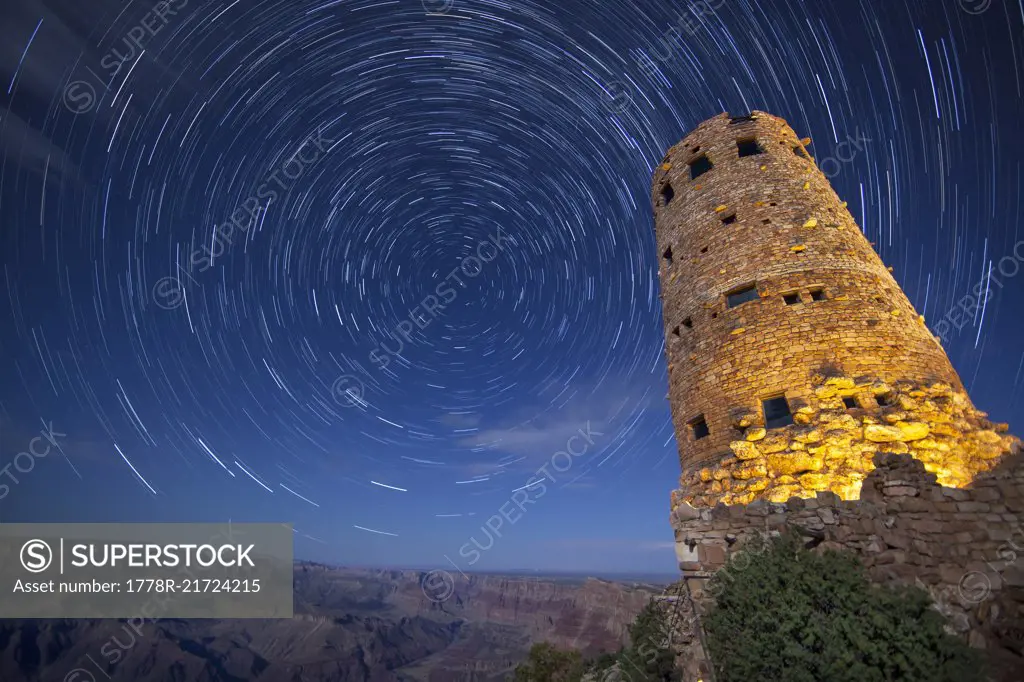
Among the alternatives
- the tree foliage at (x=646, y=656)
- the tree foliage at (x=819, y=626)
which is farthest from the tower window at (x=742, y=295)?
the tree foliage at (x=646, y=656)

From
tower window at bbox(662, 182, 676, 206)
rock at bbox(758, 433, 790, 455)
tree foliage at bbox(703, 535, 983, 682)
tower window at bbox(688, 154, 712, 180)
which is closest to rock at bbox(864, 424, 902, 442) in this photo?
rock at bbox(758, 433, 790, 455)

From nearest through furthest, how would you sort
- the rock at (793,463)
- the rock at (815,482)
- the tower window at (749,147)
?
the rock at (815,482) < the rock at (793,463) < the tower window at (749,147)

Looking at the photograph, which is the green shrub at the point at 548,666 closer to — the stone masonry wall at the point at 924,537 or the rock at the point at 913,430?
the stone masonry wall at the point at 924,537

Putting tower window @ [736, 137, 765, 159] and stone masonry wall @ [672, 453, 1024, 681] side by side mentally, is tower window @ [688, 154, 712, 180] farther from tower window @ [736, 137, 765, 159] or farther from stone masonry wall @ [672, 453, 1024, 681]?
stone masonry wall @ [672, 453, 1024, 681]

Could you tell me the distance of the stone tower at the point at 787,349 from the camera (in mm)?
8508

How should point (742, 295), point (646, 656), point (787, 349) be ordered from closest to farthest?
point (787, 349) < point (646, 656) < point (742, 295)

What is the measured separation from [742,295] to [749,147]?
5548 mm

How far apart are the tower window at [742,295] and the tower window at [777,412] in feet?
8.33

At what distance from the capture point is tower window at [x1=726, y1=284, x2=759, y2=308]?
35.8 ft

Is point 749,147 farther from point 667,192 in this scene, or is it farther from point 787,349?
point 787,349

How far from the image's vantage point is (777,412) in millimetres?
9453

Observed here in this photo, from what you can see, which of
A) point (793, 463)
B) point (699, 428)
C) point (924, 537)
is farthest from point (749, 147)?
point (924, 537)

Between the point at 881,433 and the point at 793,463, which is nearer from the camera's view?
the point at 881,433

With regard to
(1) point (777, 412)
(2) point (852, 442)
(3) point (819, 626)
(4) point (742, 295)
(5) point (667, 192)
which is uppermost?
(5) point (667, 192)
